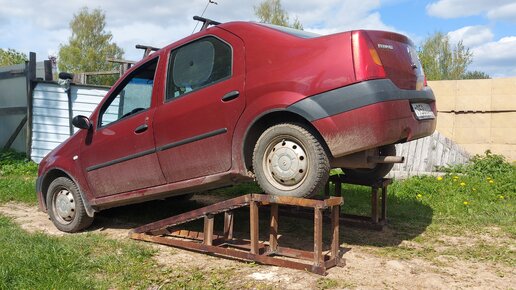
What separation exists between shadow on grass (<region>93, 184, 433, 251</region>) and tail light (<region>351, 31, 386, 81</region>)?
6.40 feet

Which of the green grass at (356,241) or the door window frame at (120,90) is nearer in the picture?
the green grass at (356,241)

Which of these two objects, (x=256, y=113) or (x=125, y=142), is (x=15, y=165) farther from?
(x=256, y=113)

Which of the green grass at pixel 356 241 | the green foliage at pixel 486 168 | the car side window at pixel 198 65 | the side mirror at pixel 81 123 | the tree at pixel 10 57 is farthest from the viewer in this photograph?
the tree at pixel 10 57

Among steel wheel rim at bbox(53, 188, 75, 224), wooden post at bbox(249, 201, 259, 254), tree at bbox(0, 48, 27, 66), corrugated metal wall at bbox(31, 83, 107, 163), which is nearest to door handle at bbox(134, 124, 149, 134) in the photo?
wooden post at bbox(249, 201, 259, 254)

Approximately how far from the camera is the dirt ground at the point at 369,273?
3.66 m

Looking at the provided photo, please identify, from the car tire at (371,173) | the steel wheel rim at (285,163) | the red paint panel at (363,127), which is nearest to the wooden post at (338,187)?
the car tire at (371,173)

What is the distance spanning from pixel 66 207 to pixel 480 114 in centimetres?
921

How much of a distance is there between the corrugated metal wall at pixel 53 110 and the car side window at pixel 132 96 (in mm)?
6741

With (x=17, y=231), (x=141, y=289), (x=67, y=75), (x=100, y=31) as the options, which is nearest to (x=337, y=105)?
(x=141, y=289)

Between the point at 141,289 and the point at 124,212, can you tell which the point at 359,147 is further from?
the point at 124,212

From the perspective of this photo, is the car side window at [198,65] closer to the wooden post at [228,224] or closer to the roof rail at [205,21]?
the roof rail at [205,21]

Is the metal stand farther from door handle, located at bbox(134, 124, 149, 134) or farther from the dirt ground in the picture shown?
door handle, located at bbox(134, 124, 149, 134)

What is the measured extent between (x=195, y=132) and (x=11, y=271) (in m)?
1.91

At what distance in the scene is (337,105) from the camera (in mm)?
3613
